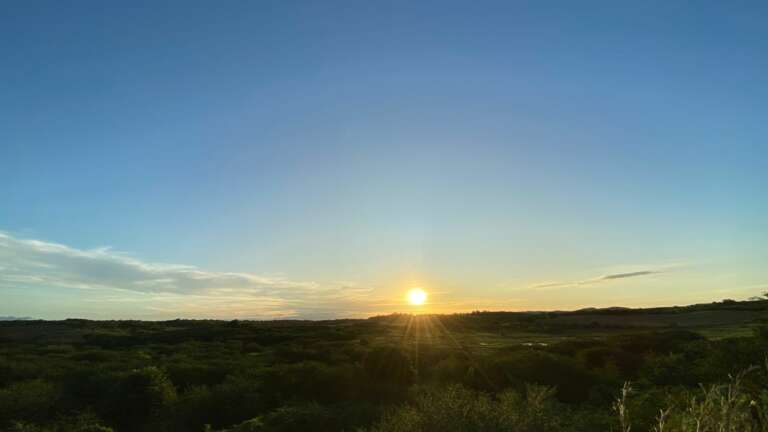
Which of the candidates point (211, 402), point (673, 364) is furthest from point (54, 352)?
point (673, 364)

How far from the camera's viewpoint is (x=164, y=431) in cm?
2114

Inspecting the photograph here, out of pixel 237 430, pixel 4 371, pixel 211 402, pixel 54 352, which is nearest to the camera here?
pixel 237 430

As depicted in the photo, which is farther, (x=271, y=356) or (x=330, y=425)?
(x=271, y=356)

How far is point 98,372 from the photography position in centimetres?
2795

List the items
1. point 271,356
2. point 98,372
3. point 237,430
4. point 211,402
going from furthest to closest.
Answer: point 271,356
point 98,372
point 211,402
point 237,430

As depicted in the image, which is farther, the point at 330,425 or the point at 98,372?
the point at 98,372

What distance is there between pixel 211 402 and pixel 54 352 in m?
31.3

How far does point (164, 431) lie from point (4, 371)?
17196 mm

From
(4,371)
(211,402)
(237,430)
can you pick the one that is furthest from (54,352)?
(237,430)

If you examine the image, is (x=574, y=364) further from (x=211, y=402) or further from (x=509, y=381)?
(x=211, y=402)

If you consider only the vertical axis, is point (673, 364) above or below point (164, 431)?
above

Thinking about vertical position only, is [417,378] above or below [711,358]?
below

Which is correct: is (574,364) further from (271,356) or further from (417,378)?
(271,356)

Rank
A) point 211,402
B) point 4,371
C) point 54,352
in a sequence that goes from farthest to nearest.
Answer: point 54,352 < point 4,371 < point 211,402
